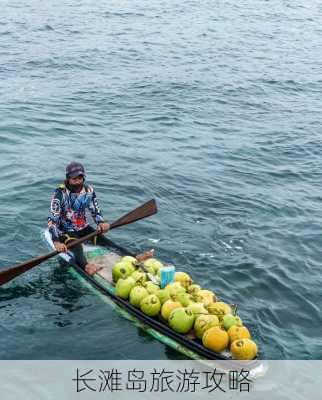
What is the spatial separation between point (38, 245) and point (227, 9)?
3558 cm

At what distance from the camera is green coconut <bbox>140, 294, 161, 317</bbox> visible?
1168 centimetres

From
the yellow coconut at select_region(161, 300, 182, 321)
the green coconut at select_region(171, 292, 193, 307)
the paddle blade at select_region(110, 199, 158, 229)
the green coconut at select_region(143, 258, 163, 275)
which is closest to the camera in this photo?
the yellow coconut at select_region(161, 300, 182, 321)

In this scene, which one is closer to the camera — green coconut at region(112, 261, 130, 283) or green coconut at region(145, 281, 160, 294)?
green coconut at region(145, 281, 160, 294)

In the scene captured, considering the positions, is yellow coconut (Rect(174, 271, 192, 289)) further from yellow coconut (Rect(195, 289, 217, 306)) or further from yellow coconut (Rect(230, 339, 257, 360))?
yellow coconut (Rect(230, 339, 257, 360))

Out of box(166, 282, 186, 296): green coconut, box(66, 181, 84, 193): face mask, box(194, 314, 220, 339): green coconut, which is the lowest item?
box(194, 314, 220, 339): green coconut

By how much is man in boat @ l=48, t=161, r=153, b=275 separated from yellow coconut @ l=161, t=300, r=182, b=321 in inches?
88.7

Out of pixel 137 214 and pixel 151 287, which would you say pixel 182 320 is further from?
pixel 137 214

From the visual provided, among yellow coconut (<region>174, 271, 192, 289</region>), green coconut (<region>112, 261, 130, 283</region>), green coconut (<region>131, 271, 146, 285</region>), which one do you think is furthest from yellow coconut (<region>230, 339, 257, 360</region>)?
green coconut (<region>112, 261, 130, 283</region>)

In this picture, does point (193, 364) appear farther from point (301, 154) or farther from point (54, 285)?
point (301, 154)

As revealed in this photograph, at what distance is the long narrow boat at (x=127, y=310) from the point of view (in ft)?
35.2

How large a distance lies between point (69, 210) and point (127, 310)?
2.83 meters

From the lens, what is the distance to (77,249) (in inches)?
537

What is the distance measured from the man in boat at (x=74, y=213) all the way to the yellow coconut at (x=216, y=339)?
3.37 m

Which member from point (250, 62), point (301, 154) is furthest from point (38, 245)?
point (250, 62)
